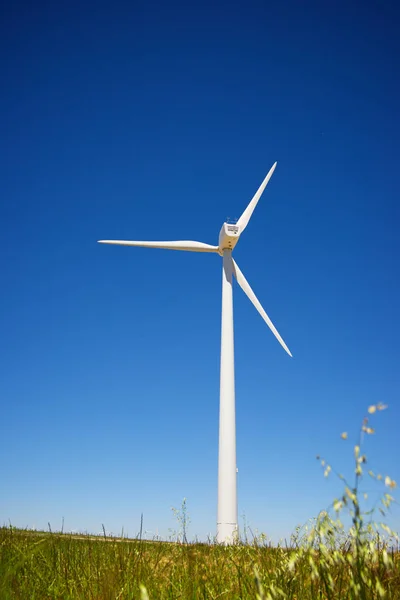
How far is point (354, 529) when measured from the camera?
3.03 meters

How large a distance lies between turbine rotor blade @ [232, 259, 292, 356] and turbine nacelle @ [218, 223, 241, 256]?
1.33m

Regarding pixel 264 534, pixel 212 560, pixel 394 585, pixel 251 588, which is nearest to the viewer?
pixel 394 585

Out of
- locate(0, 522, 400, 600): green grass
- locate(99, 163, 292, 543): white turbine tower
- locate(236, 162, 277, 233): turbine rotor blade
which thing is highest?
locate(236, 162, 277, 233): turbine rotor blade

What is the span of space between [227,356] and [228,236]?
908 centimetres

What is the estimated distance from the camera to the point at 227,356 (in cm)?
3052

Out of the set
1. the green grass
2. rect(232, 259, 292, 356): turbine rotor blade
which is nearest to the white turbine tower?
rect(232, 259, 292, 356): turbine rotor blade

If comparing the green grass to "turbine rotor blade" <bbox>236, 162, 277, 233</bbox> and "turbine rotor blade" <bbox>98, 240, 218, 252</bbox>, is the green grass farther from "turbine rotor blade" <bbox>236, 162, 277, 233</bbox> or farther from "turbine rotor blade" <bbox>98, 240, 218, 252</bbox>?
"turbine rotor blade" <bbox>236, 162, 277, 233</bbox>

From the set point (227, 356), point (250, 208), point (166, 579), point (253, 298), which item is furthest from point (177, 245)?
point (166, 579)

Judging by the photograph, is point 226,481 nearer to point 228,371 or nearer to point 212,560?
point 228,371

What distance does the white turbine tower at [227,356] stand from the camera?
89.2 ft

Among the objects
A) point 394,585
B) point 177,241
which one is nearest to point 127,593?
point 394,585

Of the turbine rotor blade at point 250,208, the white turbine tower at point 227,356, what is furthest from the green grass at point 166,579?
the turbine rotor blade at point 250,208

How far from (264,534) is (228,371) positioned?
2177 centimetres

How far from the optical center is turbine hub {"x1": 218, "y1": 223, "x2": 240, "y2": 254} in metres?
35.5
